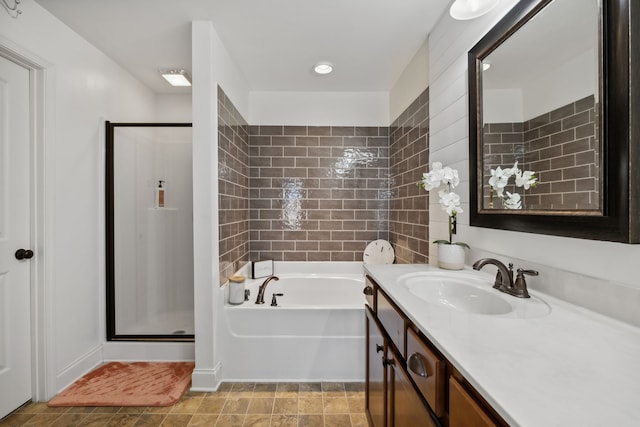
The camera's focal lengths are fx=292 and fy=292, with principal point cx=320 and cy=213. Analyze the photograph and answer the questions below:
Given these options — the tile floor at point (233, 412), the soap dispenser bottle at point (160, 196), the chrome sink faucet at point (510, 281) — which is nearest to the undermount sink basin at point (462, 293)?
the chrome sink faucet at point (510, 281)

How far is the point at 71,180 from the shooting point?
2037 mm

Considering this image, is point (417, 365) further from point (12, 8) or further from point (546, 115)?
point (12, 8)

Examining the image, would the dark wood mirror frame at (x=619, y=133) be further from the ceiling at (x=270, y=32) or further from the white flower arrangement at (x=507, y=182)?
the ceiling at (x=270, y=32)

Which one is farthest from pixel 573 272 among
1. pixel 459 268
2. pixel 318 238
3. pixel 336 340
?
pixel 318 238

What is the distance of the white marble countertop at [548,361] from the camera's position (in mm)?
466

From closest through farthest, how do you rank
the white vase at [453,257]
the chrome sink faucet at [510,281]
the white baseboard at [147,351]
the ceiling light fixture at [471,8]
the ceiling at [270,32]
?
the chrome sink faucet at [510,281]
the ceiling light fixture at [471,8]
the white vase at [453,257]
the ceiling at [270,32]
the white baseboard at [147,351]

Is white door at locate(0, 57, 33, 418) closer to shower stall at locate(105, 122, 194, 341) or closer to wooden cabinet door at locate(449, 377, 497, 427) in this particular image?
shower stall at locate(105, 122, 194, 341)

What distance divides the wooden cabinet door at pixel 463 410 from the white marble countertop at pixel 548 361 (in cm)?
5

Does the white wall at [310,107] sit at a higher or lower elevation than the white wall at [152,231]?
higher

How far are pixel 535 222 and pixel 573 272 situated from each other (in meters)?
0.20

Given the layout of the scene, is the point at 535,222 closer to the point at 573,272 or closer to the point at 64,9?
the point at 573,272

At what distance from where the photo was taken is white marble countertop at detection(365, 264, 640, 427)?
1.53 ft

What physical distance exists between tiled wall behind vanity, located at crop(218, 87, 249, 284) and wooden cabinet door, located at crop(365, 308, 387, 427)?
1213mm

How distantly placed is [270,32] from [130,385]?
2.66 m
